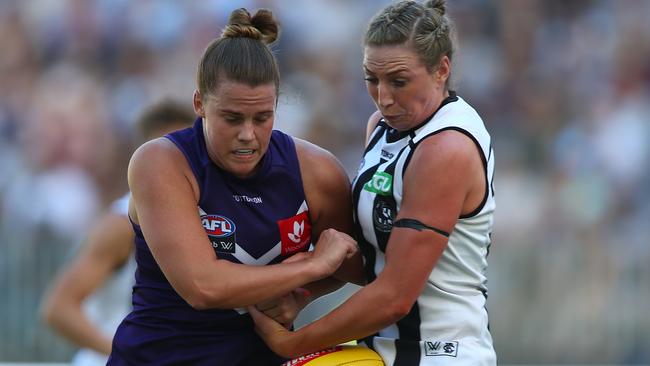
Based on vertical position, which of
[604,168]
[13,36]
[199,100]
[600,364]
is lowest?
[600,364]

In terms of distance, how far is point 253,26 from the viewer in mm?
3521

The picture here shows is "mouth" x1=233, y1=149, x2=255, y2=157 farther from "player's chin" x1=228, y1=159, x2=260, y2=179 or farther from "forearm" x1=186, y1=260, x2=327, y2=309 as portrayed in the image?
"forearm" x1=186, y1=260, x2=327, y2=309

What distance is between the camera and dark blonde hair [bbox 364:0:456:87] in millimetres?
3369

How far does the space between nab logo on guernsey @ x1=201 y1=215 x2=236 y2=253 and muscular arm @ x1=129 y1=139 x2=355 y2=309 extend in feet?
0.20

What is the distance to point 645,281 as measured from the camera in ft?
24.8

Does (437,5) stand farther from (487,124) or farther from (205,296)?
(487,124)

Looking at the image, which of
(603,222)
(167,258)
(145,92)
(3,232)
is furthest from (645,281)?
(167,258)

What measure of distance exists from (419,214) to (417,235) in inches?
2.6

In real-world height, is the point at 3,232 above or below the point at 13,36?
below

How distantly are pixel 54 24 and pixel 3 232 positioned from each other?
189 cm

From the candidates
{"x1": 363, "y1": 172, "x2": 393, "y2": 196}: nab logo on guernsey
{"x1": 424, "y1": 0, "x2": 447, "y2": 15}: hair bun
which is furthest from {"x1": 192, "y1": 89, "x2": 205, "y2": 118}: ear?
{"x1": 424, "y1": 0, "x2": 447, "y2": 15}: hair bun

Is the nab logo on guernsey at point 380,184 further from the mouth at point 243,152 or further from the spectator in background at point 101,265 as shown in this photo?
the spectator in background at point 101,265

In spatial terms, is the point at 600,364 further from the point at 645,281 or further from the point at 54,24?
the point at 54,24

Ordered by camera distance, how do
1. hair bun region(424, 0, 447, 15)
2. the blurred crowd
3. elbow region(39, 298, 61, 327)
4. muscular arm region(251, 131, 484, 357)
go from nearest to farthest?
muscular arm region(251, 131, 484, 357)
hair bun region(424, 0, 447, 15)
elbow region(39, 298, 61, 327)
the blurred crowd
